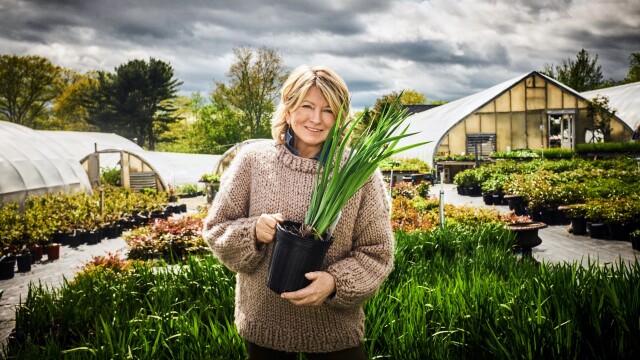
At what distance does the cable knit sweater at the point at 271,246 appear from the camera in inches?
57.3

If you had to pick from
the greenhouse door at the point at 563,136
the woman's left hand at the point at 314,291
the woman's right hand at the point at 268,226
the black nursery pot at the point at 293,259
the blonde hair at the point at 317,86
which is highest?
the greenhouse door at the point at 563,136

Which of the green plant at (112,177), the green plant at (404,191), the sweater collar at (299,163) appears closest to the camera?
the sweater collar at (299,163)

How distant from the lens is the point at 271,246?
1.47 metres

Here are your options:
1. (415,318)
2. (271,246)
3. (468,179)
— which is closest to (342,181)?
(271,246)

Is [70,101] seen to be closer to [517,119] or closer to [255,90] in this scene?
[255,90]

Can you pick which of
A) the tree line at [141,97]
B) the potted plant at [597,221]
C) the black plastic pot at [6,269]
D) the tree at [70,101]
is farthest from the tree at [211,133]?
the potted plant at [597,221]

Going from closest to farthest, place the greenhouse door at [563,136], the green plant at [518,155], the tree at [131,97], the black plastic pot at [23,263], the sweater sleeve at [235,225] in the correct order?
the sweater sleeve at [235,225], the black plastic pot at [23,263], the green plant at [518,155], the greenhouse door at [563,136], the tree at [131,97]

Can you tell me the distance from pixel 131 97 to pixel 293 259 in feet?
123

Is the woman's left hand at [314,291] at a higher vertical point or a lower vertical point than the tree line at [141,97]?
lower

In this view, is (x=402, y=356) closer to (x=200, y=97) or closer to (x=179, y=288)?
(x=179, y=288)

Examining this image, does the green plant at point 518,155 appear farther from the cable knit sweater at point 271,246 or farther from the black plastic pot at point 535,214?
the cable knit sweater at point 271,246

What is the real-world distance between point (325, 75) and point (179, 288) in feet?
7.34

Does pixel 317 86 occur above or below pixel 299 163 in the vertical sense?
above

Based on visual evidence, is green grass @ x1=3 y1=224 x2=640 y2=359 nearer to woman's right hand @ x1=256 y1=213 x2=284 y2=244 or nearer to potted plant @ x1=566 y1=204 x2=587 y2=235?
woman's right hand @ x1=256 y1=213 x2=284 y2=244
